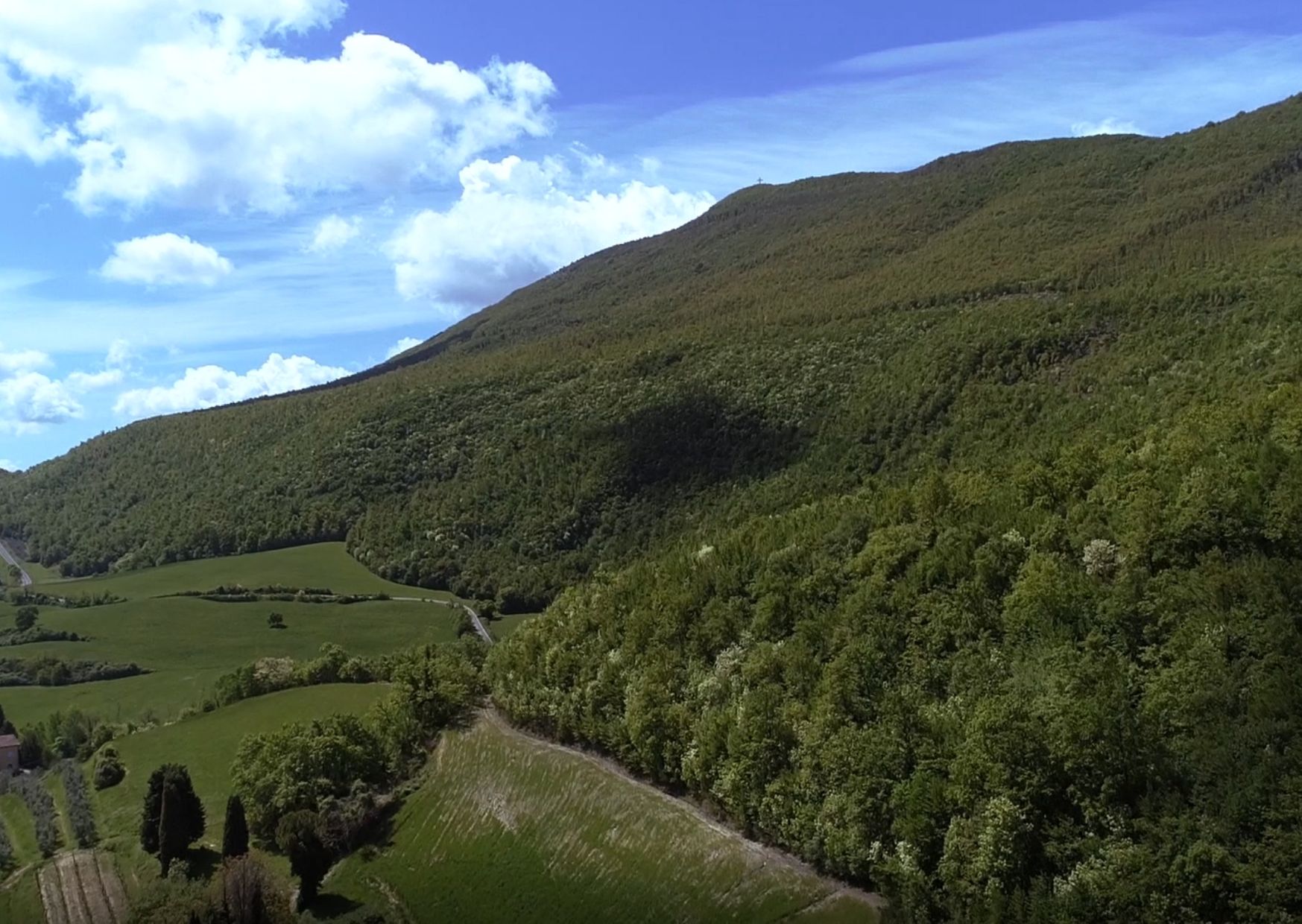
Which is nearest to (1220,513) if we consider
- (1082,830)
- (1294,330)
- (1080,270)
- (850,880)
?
(1082,830)

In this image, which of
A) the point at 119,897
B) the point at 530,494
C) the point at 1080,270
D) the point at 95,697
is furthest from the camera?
the point at 530,494

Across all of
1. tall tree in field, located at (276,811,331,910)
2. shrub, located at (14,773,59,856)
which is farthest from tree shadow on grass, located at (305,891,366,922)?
shrub, located at (14,773,59,856)

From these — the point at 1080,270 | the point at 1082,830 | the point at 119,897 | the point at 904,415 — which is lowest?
the point at 119,897

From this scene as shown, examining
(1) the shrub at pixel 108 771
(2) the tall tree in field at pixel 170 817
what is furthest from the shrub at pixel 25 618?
(2) the tall tree in field at pixel 170 817

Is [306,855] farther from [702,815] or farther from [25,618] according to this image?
[25,618]

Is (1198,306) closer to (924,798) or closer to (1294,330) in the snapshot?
(1294,330)

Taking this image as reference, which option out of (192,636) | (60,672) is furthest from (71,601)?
(60,672)
